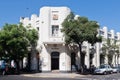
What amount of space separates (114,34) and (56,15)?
26809 mm

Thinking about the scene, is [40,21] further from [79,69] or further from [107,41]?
[107,41]

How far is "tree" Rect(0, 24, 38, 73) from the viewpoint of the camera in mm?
48906

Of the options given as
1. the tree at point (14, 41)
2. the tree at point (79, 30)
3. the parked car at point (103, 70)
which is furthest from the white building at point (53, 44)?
the parked car at point (103, 70)

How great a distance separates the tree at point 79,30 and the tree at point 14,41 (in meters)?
6.33

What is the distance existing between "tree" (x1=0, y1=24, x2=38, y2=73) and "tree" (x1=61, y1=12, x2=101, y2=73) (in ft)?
20.8

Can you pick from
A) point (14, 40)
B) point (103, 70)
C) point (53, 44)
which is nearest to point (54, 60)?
point (53, 44)

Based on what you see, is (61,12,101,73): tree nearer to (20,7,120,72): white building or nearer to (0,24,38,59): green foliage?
(20,7,120,72): white building

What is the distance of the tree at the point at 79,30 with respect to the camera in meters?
48.2

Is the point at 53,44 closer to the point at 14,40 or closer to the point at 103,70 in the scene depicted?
the point at 14,40

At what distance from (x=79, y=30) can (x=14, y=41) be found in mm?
9996

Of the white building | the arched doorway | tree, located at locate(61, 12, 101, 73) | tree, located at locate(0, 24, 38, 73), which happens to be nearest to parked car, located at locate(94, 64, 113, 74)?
the white building

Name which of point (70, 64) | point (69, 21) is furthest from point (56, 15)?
point (70, 64)

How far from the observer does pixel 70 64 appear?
55.1m

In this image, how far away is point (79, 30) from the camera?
4816cm
